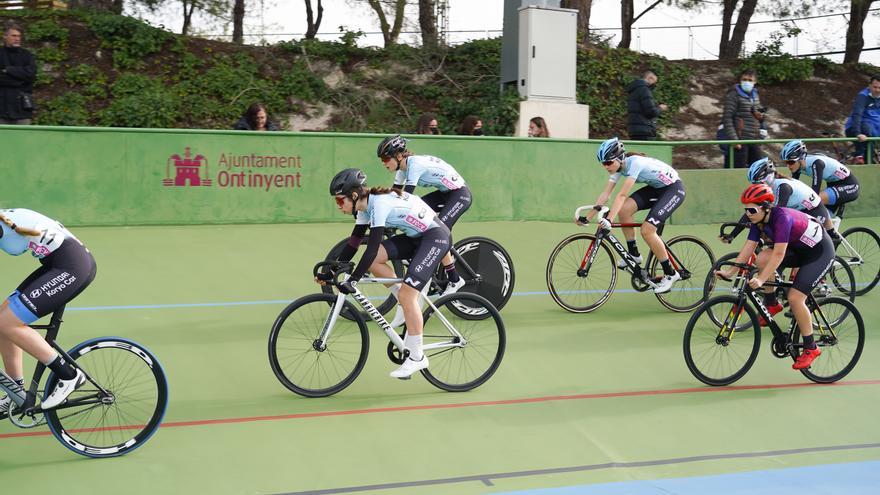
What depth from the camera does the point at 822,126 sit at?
69.8 feet

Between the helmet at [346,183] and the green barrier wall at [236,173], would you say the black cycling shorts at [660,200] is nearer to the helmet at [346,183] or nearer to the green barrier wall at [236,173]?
the helmet at [346,183]

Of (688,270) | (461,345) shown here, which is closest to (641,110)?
(688,270)


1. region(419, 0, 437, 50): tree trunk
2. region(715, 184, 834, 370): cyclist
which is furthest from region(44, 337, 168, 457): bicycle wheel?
region(419, 0, 437, 50): tree trunk

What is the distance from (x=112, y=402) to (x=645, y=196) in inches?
224

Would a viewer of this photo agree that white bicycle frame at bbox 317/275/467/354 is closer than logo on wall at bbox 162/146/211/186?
Yes

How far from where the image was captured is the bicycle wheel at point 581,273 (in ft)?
28.2

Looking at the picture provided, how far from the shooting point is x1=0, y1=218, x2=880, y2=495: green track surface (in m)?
4.92

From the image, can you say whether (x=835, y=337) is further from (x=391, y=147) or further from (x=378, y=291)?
(x=391, y=147)

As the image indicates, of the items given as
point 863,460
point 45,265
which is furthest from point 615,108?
point 45,265

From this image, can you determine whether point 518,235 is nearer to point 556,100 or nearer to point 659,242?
point 659,242

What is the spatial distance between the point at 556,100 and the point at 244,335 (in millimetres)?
10966

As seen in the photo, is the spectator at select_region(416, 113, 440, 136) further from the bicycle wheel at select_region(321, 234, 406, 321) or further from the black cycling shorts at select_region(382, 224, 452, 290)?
the black cycling shorts at select_region(382, 224, 452, 290)

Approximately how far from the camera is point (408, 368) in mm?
5945

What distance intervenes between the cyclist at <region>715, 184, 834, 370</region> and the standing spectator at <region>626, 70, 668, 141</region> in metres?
7.24
